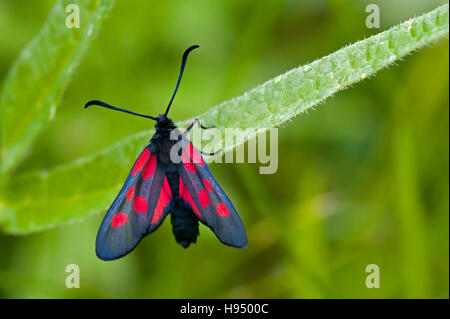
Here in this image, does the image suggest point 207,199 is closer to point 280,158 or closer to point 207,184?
point 207,184

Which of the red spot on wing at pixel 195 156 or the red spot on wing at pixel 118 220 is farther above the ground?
the red spot on wing at pixel 195 156

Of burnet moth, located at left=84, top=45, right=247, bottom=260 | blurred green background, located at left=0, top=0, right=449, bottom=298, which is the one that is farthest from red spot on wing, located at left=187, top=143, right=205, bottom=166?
blurred green background, located at left=0, top=0, right=449, bottom=298

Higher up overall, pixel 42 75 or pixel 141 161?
pixel 42 75

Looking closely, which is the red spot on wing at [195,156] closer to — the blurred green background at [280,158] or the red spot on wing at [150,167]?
the red spot on wing at [150,167]

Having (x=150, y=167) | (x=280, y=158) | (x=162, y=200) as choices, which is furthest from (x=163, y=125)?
(x=280, y=158)

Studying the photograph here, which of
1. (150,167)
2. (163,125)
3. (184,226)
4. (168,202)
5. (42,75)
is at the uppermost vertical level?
(42,75)

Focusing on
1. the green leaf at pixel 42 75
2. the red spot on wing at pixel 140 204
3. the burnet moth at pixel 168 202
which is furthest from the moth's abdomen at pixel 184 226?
the green leaf at pixel 42 75

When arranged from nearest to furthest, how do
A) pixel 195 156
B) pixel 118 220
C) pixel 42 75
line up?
pixel 118 220 < pixel 195 156 < pixel 42 75
